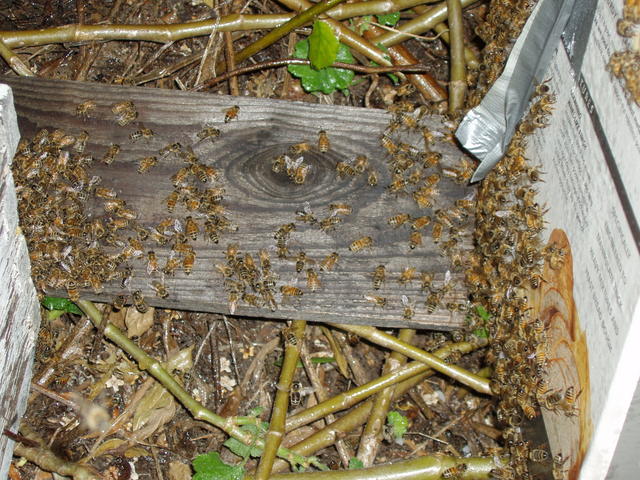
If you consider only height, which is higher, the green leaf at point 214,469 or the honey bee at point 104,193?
the honey bee at point 104,193

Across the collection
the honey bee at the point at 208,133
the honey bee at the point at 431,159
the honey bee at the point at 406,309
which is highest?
the honey bee at the point at 208,133

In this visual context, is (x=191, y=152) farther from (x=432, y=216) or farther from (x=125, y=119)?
(x=432, y=216)

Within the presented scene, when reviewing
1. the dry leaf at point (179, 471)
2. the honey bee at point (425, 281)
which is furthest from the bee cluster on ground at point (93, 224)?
the dry leaf at point (179, 471)

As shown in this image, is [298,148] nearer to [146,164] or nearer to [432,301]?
[146,164]

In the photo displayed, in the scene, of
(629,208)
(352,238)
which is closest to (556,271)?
(629,208)

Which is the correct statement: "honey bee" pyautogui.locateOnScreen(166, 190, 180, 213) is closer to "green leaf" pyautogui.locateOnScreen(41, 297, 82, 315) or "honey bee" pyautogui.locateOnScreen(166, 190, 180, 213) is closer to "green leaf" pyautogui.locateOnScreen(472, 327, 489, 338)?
"green leaf" pyautogui.locateOnScreen(41, 297, 82, 315)

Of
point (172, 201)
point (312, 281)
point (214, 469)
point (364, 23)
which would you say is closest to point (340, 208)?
point (312, 281)

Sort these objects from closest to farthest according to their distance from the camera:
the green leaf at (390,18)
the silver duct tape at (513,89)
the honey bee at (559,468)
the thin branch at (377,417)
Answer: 1. the honey bee at (559,468)
2. the silver duct tape at (513,89)
3. the thin branch at (377,417)
4. the green leaf at (390,18)

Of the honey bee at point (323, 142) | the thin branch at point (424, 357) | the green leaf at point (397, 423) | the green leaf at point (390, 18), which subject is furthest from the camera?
the green leaf at point (390, 18)

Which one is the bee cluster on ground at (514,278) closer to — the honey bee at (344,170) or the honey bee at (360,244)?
the honey bee at (360,244)
